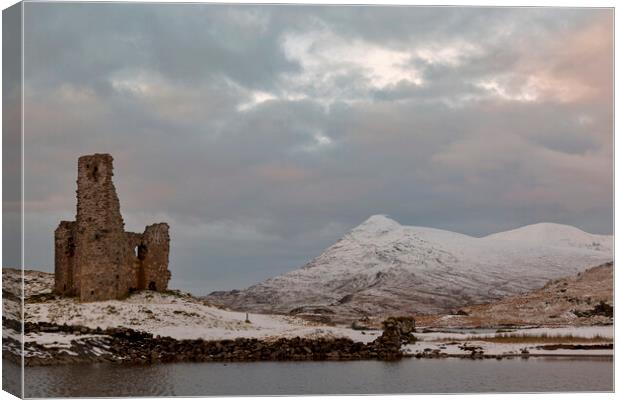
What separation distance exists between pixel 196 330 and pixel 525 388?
700 cm

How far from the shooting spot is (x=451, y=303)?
31.5 meters

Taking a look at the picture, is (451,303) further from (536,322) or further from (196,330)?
(196,330)

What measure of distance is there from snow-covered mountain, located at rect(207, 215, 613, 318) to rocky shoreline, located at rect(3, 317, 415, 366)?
414 cm

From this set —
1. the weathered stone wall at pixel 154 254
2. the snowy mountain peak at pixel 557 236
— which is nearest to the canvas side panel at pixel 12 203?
the weathered stone wall at pixel 154 254

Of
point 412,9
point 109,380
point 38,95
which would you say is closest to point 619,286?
point 412,9

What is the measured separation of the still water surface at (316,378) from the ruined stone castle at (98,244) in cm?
317

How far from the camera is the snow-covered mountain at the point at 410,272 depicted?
28547 millimetres

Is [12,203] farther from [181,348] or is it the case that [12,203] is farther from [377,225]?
[377,225]

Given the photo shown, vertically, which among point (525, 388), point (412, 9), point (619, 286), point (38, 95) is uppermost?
point (412, 9)

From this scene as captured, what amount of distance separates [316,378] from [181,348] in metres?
3.60

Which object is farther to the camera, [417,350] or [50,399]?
[417,350]

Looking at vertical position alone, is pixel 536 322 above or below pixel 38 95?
below

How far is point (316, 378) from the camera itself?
2105cm

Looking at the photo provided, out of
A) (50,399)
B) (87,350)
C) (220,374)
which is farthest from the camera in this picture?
(87,350)
